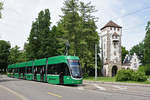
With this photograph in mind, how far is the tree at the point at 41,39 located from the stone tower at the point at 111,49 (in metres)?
18.1

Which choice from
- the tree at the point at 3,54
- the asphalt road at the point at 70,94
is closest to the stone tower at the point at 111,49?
the tree at the point at 3,54

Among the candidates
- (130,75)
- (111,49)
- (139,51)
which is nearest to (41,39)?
(111,49)

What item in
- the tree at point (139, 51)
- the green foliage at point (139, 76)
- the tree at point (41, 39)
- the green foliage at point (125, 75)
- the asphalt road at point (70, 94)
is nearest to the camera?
the asphalt road at point (70, 94)

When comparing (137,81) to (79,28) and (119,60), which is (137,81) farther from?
(119,60)

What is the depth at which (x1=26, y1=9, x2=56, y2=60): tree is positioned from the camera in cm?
5334

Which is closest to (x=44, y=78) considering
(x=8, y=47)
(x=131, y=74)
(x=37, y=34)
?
(x=131, y=74)

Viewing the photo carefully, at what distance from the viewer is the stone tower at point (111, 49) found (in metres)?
65.0

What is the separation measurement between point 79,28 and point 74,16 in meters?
2.62

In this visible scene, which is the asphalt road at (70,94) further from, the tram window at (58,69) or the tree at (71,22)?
the tree at (71,22)

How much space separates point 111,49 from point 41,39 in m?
23.9

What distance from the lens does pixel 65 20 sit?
132 feet

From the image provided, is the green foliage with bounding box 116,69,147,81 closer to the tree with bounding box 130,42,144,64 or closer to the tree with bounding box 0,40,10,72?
the tree with bounding box 0,40,10,72

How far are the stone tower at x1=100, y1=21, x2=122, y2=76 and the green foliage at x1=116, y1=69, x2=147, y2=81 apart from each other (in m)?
35.4

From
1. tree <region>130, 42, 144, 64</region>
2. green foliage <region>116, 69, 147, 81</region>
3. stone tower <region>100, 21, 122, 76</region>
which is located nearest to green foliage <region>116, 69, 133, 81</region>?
green foliage <region>116, 69, 147, 81</region>
